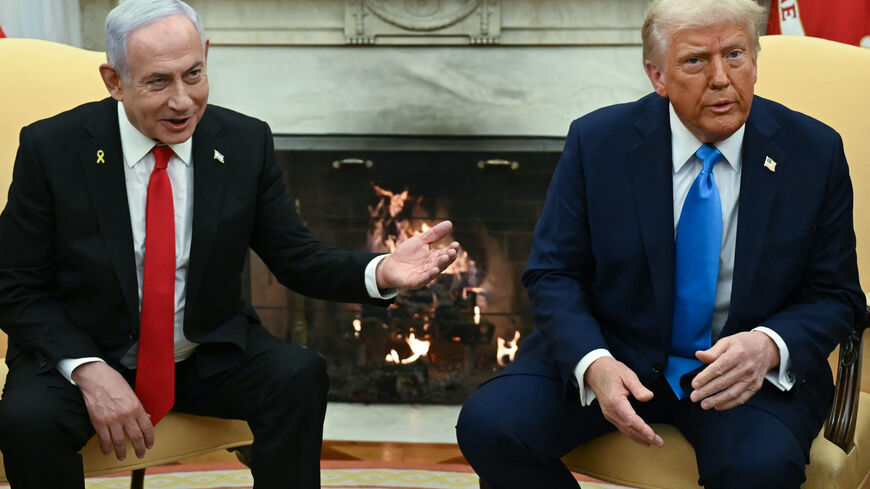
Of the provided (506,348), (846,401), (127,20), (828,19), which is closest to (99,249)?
(127,20)

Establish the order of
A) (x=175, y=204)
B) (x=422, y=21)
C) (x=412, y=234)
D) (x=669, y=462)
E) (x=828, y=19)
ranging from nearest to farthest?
1. (x=669, y=462)
2. (x=175, y=204)
3. (x=828, y=19)
4. (x=422, y=21)
5. (x=412, y=234)

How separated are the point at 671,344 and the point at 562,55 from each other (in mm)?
1606

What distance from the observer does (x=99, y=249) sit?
5.90 feet

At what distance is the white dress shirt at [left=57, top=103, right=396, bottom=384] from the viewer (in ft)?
6.04

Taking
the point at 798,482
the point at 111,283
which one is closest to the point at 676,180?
the point at 798,482

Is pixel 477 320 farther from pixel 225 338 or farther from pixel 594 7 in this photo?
pixel 225 338

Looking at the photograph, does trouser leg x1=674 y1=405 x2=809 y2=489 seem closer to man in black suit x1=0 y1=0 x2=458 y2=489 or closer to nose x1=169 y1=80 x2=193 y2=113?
man in black suit x1=0 y1=0 x2=458 y2=489

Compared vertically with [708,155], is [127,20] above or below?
above

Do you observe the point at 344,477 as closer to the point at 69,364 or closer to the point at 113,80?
the point at 69,364

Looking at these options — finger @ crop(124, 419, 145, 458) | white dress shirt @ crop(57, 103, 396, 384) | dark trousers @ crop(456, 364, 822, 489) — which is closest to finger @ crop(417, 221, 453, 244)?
white dress shirt @ crop(57, 103, 396, 384)

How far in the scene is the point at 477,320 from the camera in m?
3.46

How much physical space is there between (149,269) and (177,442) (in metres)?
0.32

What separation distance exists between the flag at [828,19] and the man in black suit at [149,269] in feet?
5.01

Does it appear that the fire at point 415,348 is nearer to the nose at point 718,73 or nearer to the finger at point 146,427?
the finger at point 146,427
